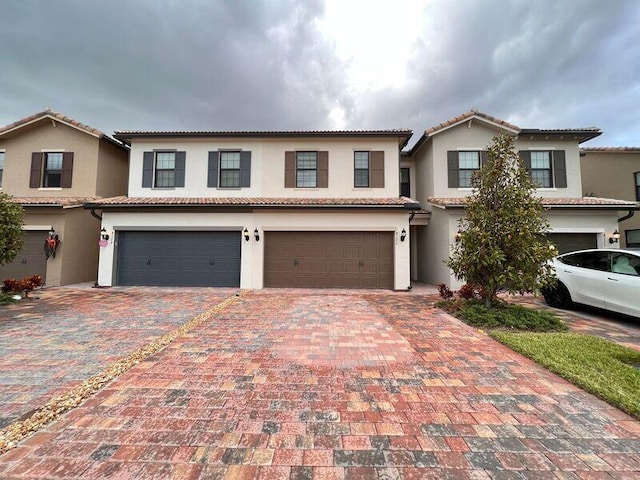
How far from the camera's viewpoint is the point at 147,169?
11.4 meters

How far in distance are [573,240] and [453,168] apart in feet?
16.4

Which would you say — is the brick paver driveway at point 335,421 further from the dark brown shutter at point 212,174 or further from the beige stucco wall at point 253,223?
the dark brown shutter at point 212,174

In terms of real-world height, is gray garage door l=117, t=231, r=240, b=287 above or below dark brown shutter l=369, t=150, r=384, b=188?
below

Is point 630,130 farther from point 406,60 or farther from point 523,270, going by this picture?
point 523,270

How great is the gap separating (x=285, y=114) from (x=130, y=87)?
25.2 ft

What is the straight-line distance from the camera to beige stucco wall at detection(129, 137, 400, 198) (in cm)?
1117

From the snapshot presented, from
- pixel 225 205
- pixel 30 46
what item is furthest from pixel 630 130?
pixel 30 46

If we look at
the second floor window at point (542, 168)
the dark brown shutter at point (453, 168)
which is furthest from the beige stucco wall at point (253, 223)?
the second floor window at point (542, 168)

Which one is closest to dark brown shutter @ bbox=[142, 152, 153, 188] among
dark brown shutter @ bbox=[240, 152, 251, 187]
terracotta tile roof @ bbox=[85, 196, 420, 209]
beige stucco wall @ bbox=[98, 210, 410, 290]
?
terracotta tile roof @ bbox=[85, 196, 420, 209]

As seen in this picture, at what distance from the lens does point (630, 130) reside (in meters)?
17.4

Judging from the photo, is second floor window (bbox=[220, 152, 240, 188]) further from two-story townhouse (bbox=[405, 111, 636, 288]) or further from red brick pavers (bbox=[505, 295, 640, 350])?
red brick pavers (bbox=[505, 295, 640, 350])

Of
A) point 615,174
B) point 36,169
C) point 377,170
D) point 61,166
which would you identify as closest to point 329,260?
point 377,170

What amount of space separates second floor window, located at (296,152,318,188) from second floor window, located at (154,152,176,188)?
520 centimetres

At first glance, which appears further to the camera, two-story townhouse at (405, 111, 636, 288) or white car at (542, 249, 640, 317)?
two-story townhouse at (405, 111, 636, 288)
